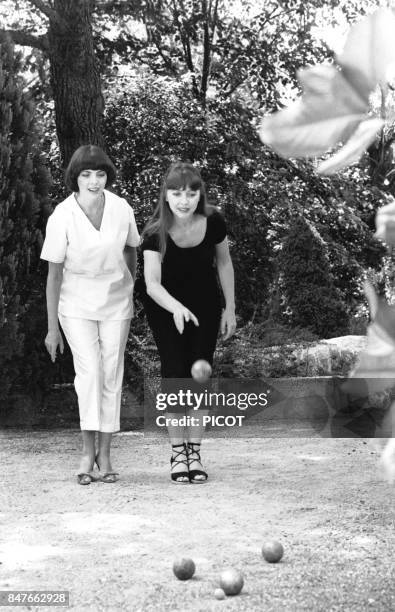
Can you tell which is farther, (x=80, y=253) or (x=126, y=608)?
(x=80, y=253)

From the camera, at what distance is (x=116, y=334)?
519 cm

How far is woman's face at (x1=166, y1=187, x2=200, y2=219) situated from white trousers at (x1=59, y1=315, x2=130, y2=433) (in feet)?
2.33

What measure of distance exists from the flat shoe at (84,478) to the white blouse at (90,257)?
0.87 meters

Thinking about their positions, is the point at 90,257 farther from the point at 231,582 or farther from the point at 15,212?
the point at 231,582

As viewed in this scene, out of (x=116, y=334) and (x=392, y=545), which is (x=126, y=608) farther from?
(x=116, y=334)

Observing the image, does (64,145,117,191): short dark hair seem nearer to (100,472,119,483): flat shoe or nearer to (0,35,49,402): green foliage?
(0,35,49,402): green foliage

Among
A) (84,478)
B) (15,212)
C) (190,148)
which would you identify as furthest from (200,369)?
(190,148)

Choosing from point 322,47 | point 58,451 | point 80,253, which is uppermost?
point 322,47

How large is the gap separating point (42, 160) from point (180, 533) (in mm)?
3764

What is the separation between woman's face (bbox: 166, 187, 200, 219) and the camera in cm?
503

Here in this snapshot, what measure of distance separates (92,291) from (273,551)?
2.27 meters

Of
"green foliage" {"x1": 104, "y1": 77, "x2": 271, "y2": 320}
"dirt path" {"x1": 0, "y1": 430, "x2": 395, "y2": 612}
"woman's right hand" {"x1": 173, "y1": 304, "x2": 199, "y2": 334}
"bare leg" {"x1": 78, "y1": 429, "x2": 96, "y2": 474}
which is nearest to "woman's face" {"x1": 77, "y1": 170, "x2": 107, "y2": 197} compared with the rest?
"woman's right hand" {"x1": 173, "y1": 304, "x2": 199, "y2": 334}

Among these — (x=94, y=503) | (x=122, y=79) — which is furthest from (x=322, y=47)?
(x=94, y=503)

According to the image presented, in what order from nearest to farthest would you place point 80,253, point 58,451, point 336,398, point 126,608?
Answer: point 126,608
point 80,253
point 58,451
point 336,398
